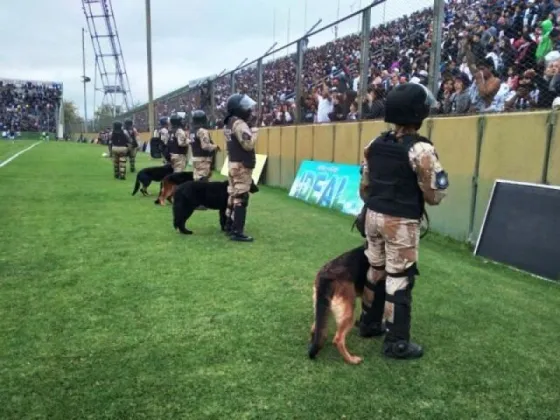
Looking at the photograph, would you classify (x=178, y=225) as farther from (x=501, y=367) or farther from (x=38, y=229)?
(x=501, y=367)

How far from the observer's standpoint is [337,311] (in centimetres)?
309

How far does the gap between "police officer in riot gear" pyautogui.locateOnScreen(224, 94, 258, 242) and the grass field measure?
451mm

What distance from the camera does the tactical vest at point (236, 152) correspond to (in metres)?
6.55

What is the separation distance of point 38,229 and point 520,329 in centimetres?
630

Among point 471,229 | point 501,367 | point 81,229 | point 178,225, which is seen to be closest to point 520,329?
point 501,367

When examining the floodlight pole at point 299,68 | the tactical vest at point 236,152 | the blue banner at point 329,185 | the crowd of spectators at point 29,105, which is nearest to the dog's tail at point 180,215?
the tactical vest at point 236,152

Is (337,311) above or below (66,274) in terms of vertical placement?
above

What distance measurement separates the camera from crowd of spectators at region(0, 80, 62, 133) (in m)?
60.3

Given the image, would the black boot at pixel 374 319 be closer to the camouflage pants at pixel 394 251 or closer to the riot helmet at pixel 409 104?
the camouflage pants at pixel 394 251

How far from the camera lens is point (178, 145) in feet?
36.2

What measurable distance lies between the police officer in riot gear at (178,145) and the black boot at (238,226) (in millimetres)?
4726

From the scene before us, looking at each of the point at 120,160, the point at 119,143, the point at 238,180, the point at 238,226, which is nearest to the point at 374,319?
the point at 238,226

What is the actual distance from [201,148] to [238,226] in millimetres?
2952

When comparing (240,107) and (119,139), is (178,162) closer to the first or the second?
(119,139)
